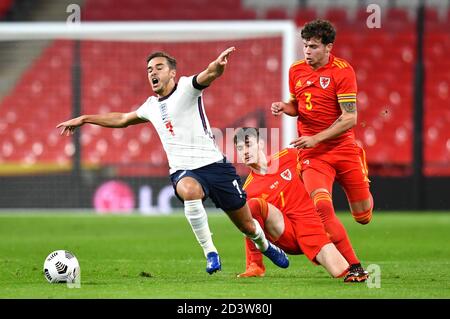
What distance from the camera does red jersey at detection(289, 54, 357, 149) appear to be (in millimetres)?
8000

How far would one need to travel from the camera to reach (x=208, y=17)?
2077 centimetres

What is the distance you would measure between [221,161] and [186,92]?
0.63m

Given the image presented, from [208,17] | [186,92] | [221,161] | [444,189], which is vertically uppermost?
[208,17]

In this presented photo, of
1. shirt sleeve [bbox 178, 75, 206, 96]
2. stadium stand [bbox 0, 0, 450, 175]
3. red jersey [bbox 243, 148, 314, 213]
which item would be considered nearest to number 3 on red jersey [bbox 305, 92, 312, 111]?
red jersey [bbox 243, 148, 314, 213]

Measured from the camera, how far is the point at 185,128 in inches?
314

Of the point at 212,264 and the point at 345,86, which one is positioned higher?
the point at 345,86

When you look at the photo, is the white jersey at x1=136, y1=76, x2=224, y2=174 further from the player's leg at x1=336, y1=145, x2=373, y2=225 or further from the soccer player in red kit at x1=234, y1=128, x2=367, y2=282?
the player's leg at x1=336, y1=145, x2=373, y2=225

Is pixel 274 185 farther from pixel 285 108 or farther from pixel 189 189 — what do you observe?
pixel 189 189

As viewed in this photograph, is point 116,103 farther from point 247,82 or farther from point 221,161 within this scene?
point 221,161

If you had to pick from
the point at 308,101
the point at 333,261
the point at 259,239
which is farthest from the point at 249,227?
the point at 308,101

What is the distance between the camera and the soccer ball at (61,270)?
752cm

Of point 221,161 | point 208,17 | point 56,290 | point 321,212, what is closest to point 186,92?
point 221,161

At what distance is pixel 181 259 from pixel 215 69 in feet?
9.86
